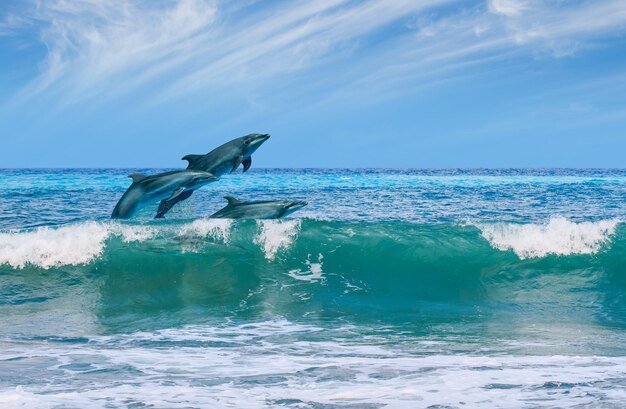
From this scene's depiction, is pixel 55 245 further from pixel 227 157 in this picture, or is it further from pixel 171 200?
pixel 227 157

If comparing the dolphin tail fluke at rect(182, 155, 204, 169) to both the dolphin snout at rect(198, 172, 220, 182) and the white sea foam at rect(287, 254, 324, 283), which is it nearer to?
the dolphin snout at rect(198, 172, 220, 182)

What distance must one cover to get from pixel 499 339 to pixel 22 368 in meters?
4.89

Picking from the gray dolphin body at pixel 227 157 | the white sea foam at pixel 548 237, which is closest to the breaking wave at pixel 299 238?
the white sea foam at pixel 548 237

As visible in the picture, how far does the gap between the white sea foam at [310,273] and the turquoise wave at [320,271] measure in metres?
0.03

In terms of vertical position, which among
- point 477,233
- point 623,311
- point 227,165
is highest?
point 227,165

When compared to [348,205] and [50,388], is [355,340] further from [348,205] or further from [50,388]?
[348,205]

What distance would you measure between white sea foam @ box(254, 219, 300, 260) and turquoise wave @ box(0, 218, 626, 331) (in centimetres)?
2

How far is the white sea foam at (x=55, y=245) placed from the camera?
39.9ft

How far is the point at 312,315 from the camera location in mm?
9344

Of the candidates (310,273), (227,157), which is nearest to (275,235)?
(310,273)

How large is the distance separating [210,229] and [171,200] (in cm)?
254

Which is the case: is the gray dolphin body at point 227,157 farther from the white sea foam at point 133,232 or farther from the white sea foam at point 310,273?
the white sea foam at point 133,232

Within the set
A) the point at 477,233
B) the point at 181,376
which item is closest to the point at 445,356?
the point at 181,376

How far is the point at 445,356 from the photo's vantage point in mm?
6590
